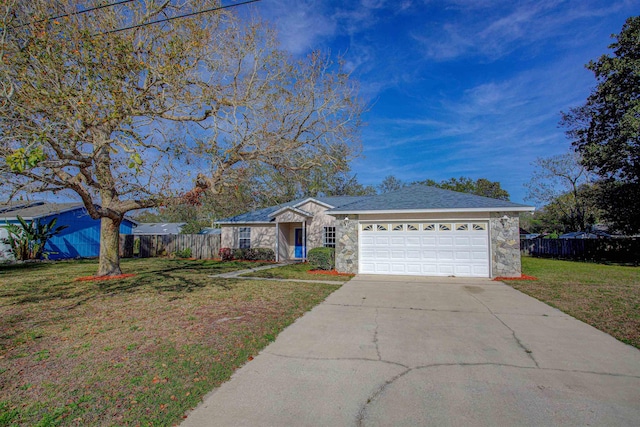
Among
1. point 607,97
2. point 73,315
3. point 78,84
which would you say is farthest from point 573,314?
point 607,97

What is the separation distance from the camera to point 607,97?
19125mm

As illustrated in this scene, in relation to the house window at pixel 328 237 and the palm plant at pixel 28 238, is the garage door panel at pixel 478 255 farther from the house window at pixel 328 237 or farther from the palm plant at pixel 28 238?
the palm plant at pixel 28 238

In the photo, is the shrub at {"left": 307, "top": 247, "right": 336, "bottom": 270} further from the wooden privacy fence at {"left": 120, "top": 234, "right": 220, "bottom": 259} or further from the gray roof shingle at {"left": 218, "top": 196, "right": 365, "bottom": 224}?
the wooden privacy fence at {"left": 120, "top": 234, "right": 220, "bottom": 259}

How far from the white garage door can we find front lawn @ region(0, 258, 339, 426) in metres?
4.27

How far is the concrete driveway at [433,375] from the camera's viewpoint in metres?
3.23

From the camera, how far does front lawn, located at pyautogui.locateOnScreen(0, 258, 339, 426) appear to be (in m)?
3.32

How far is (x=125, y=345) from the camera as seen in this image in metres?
5.04

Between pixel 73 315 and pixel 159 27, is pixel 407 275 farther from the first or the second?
pixel 159 27

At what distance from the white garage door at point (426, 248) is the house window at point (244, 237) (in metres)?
9.77

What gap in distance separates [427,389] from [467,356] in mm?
1318

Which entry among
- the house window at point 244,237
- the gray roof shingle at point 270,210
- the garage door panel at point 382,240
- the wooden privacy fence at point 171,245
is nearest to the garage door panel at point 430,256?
the garage door panel at point 382,240

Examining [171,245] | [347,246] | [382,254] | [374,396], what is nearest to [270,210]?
[171,245]

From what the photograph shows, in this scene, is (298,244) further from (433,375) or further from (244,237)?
(433,375)

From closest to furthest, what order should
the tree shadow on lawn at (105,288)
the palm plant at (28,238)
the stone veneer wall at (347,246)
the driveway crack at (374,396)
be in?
the driveway crack at (374,396)
the tree shadow on lawn at (105,288)
the stone veneer wall at (347,246)
the palm plant at (28,238)
